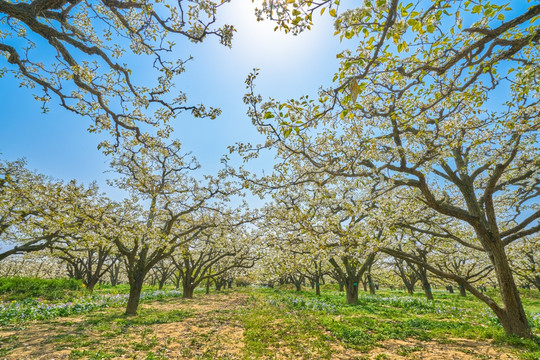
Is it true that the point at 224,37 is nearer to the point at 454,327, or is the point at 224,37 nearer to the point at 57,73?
the point at 57,73

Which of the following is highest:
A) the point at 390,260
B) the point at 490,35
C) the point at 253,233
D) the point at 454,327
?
the point at 490,35

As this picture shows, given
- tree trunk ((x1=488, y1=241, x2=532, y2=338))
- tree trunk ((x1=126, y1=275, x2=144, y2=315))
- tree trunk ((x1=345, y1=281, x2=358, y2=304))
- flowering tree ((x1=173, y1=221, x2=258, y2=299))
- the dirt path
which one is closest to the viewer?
the dirt path

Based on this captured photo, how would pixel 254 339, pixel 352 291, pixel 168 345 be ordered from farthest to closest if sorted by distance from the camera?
pixel 352 291
pixel 254 339
pixel 168 345

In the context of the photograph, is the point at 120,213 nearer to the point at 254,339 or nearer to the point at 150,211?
the point at 150,211

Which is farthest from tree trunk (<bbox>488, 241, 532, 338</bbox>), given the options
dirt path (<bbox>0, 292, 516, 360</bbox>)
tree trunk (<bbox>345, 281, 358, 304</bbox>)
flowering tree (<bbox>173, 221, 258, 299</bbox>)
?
flowering tree (<bbox>173, 221, 258, 299</bbox>)

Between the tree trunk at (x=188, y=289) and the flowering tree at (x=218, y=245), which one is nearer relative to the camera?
the flowering tree at (x=218, y=245)

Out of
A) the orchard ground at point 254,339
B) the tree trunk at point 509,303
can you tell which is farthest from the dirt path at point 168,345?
the tree trunk at point 509,303

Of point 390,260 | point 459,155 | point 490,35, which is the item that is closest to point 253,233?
point 459,155

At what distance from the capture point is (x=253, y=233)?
23.9m

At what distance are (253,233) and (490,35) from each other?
22.0 m

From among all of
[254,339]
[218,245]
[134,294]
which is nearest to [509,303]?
[254,339]

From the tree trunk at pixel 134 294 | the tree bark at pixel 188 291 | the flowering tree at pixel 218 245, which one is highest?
the flowering tree at pixel 218 245

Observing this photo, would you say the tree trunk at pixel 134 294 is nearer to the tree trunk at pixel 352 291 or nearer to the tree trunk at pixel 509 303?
the tree trunk at pixel 352 291

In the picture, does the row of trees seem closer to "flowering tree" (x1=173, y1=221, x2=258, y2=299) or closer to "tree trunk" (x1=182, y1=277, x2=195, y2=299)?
"flowering tree" (x1=173, y1=221, x2=258, y2=299)
